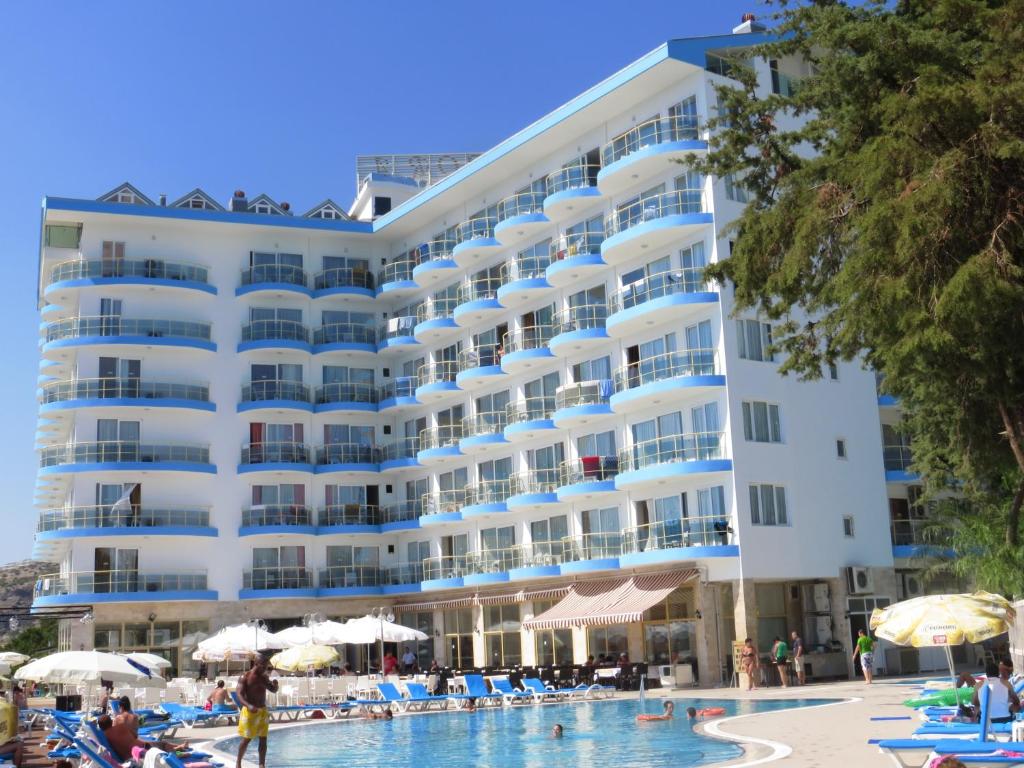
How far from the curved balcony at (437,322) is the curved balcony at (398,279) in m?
Result: 1.57

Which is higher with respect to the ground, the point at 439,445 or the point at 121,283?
the point at 121,283

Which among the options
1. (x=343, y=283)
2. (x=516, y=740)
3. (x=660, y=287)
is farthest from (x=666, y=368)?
(x=343, y=283)

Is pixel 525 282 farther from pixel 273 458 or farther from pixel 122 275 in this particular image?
pixel 122 275

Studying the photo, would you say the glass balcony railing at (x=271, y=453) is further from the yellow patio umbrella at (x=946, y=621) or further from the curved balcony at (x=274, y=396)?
the yellow patio umbrella at (x=946, y=621)

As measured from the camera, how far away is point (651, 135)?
43656 mm

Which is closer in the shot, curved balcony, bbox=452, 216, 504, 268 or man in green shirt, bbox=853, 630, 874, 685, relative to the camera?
man in green shirt, bbox=853, 630, 874, 685

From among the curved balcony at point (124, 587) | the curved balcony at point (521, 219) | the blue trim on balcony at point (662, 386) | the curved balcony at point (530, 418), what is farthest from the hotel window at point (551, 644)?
the curved balcony at point (124, 587)

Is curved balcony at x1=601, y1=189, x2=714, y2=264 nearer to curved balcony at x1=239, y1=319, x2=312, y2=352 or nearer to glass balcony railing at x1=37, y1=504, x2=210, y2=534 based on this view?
curved balcony at x1=239, y1=319, x2=312, y2=352

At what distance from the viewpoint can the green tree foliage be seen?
57.2 ft

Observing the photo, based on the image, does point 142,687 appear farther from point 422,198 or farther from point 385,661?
point 422,198

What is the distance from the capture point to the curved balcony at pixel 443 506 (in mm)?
52312

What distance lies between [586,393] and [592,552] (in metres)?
5.99

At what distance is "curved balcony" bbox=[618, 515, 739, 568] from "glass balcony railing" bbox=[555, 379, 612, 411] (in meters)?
5.31

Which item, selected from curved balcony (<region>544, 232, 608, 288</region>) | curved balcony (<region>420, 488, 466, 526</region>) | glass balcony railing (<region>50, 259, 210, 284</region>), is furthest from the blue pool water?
glass balcony railing (<region>50, 259, 210, 284</region>)
